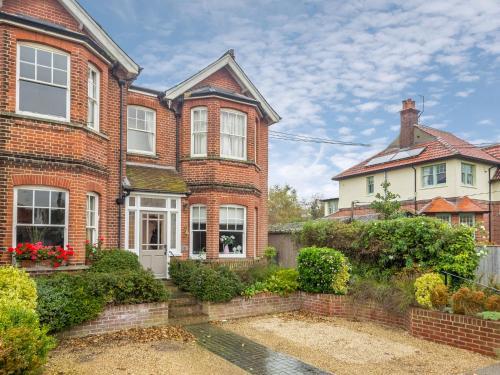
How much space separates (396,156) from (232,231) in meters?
20.0

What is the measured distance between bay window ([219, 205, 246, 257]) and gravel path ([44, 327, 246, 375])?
5880 mm

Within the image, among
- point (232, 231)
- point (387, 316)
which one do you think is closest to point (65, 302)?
point (232, 231)

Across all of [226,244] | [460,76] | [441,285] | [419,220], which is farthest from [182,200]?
[460,76]

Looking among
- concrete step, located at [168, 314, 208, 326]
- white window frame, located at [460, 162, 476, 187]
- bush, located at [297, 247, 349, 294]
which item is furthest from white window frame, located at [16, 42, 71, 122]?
white window frame, located at [460, 162, 476, 187]

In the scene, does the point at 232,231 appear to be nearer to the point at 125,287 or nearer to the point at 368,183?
the point at 125,287

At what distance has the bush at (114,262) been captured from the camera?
10955 mm

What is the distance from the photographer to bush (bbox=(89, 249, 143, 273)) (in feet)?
35.9

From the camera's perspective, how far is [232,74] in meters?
16.2

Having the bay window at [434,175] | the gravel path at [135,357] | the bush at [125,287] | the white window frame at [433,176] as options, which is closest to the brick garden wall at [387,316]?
the bush at [125,287]

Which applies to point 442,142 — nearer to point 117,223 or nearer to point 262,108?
point 262,108

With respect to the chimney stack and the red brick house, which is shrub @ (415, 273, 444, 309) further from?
the chimney stack

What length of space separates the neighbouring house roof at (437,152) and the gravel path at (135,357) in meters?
23.9

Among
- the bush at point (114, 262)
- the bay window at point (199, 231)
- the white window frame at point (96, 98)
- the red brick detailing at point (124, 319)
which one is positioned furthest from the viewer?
the bay window at point (199, 231)

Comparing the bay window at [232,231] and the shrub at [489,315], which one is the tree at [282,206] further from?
the shrub at [489,315]
